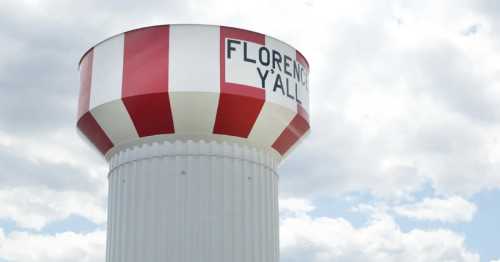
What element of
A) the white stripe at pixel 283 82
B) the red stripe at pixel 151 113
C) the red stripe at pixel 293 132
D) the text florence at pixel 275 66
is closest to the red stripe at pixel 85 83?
the red stripe at pixel 151 113

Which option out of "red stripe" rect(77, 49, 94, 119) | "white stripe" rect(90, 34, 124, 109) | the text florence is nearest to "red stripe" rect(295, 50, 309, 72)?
the text florence

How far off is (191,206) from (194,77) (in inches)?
78.1

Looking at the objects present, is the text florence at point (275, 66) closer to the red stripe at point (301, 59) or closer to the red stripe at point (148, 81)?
the red stripe at point (301, 59)

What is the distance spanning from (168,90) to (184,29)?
105 centimetres

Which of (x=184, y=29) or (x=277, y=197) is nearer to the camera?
(x=184, y=29)

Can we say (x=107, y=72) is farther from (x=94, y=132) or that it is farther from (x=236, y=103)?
(x=236, y=103)

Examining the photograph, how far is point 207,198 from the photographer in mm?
13055

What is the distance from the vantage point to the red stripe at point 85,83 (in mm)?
13961

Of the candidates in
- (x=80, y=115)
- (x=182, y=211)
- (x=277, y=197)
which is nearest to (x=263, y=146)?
(x=277, y=197)

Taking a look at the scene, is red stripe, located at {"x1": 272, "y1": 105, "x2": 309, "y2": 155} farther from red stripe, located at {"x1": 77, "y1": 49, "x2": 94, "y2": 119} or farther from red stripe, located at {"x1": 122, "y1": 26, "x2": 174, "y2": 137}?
red stripe, located at {"x1": 77, "y1": 49, "x2": 94, "y2": 119}

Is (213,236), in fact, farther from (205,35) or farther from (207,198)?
(205,35)

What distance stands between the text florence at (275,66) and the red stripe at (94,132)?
97.7 inches

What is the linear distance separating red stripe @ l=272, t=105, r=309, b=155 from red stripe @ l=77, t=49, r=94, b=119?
3.18m

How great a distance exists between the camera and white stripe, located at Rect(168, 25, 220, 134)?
1303 cm
